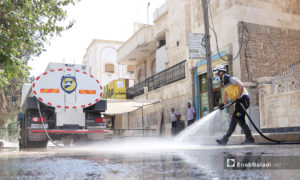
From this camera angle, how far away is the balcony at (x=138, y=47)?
26312 millimetres

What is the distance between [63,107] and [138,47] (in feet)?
59.3

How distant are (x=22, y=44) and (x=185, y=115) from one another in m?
12.6

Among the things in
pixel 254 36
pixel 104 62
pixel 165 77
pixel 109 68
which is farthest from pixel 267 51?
pixel 109 68

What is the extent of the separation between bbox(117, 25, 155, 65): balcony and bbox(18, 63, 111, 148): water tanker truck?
16734mm

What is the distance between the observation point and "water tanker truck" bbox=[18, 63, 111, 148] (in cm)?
922

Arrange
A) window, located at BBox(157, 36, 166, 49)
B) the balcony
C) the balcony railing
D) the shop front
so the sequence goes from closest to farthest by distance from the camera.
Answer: the shop front
the balcony railing
window, located at BBox(157, 36, 166, 49)
the balcony

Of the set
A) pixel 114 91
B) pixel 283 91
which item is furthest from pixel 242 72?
pixel 114 91

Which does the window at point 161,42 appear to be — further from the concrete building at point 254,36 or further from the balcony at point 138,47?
the concrete building at point 254,36

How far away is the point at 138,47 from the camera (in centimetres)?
2708

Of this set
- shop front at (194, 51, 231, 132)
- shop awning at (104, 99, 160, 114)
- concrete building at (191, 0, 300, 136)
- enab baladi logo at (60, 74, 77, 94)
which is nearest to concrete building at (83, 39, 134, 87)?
shop front at (194, 51, 231, 132)

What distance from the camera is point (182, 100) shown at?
19859mm

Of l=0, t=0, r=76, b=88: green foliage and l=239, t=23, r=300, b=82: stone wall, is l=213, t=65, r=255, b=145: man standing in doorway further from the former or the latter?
l=239, t=23, r=300, b=82: stone wall

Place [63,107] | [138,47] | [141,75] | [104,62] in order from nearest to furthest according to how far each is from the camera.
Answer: [63,107], [138,47], [141,75], [104,62]

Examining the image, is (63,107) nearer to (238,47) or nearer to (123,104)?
(123,104)
